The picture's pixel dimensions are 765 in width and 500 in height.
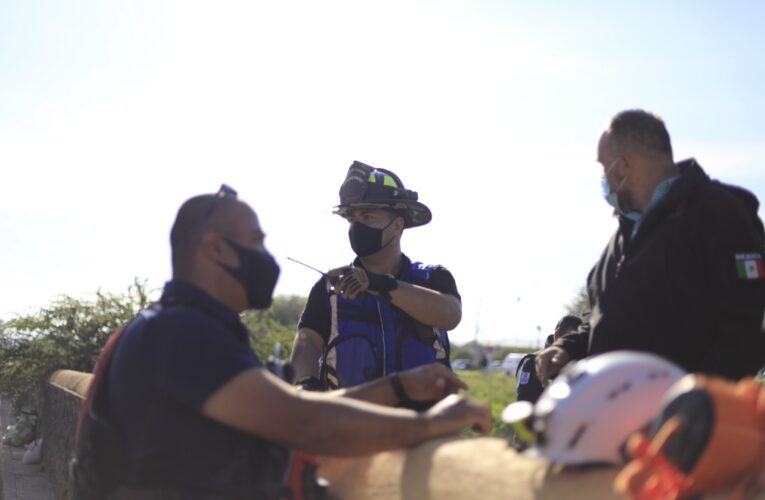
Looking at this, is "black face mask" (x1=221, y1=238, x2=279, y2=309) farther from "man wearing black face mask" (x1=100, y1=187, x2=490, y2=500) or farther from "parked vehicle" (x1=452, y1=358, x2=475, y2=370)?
"parked vehicle" (x1=452, y1=358, x2=475, y2=370)

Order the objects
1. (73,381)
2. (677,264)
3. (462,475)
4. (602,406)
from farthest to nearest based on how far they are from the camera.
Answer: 1. (73,381)
2. (677,264)
3. (462,475)
4. (602,406)

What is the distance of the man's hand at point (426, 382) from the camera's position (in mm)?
4430

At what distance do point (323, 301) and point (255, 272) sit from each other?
2.18m

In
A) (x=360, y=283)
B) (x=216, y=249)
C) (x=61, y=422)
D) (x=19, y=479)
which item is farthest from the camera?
(x=19, y=479)

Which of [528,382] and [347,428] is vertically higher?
[347,428]

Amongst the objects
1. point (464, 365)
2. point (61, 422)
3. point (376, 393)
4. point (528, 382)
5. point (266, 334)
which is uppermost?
point (376, 393)

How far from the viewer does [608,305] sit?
179 inches

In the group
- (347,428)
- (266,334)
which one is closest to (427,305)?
(347,428)

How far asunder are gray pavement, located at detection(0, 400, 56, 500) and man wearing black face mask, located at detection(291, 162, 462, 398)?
274 inches

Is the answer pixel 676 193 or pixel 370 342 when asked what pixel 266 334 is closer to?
pixel 370 342

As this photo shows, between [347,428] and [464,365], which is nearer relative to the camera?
[347,428]

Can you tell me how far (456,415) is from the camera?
3.85 m

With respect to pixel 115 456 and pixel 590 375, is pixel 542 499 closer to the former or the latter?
pixel 590 375

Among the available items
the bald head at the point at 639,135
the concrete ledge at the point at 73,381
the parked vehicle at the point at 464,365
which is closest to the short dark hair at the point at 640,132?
the bald head at the point at 639,135
